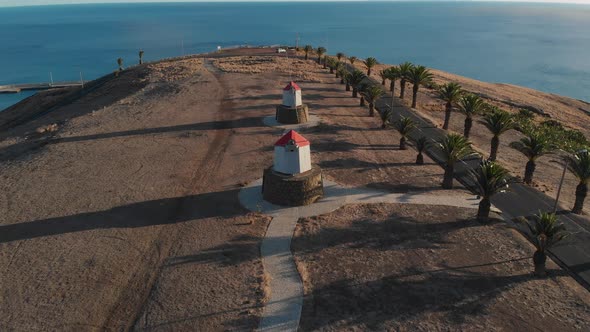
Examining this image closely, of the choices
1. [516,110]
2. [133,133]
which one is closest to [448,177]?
[133,133]

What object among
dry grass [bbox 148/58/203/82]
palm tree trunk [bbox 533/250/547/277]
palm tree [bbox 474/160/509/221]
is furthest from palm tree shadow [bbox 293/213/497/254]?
dry grass [bbox 148/58/203/82]

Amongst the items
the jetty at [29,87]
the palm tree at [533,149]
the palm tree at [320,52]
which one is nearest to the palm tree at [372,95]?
the palm tree at [533,149]

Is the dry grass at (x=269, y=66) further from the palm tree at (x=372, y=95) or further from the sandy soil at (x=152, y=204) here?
the palm tree at (x=372, y=95)

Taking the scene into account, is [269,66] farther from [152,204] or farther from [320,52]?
[152,204]

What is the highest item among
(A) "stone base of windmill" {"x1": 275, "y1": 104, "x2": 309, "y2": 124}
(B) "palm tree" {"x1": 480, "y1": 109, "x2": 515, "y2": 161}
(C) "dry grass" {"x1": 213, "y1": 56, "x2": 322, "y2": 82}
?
(B) "palm tree" {"x1": 480, "y1": 109, "x2": 515, "y2": 161}

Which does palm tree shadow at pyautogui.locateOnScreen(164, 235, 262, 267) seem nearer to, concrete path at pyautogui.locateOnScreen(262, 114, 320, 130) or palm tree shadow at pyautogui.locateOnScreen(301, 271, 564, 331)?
palm tree shadow at pyautogui.locateOnScreen(301, 271, 564, 331)

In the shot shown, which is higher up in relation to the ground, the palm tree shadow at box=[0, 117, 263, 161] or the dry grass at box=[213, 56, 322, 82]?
the dry grass at box=[213, 56, 322, 82]
